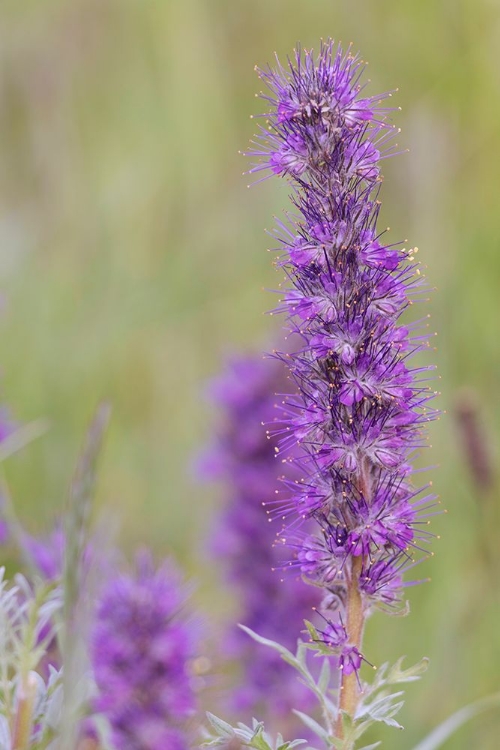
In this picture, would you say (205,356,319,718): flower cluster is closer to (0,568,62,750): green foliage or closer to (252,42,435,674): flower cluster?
(252,42,435,674): flower cluster

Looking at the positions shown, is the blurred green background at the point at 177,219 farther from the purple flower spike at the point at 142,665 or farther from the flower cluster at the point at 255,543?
the purple flower spike at the point at 142,665

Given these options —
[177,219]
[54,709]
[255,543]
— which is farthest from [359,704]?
[177,219]

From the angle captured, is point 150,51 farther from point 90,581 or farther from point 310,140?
point 90,581

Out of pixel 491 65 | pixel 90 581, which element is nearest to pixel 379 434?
pixel 90 581

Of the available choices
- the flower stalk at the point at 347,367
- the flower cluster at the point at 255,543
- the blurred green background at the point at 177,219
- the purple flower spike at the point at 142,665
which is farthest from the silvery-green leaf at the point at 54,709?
the blurred green background at the point at 177,219

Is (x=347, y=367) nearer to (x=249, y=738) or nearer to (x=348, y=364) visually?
(x=348, y=364)

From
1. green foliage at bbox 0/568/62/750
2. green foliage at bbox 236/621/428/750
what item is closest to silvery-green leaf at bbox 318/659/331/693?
green foliage at bbox 236/621/428/750
